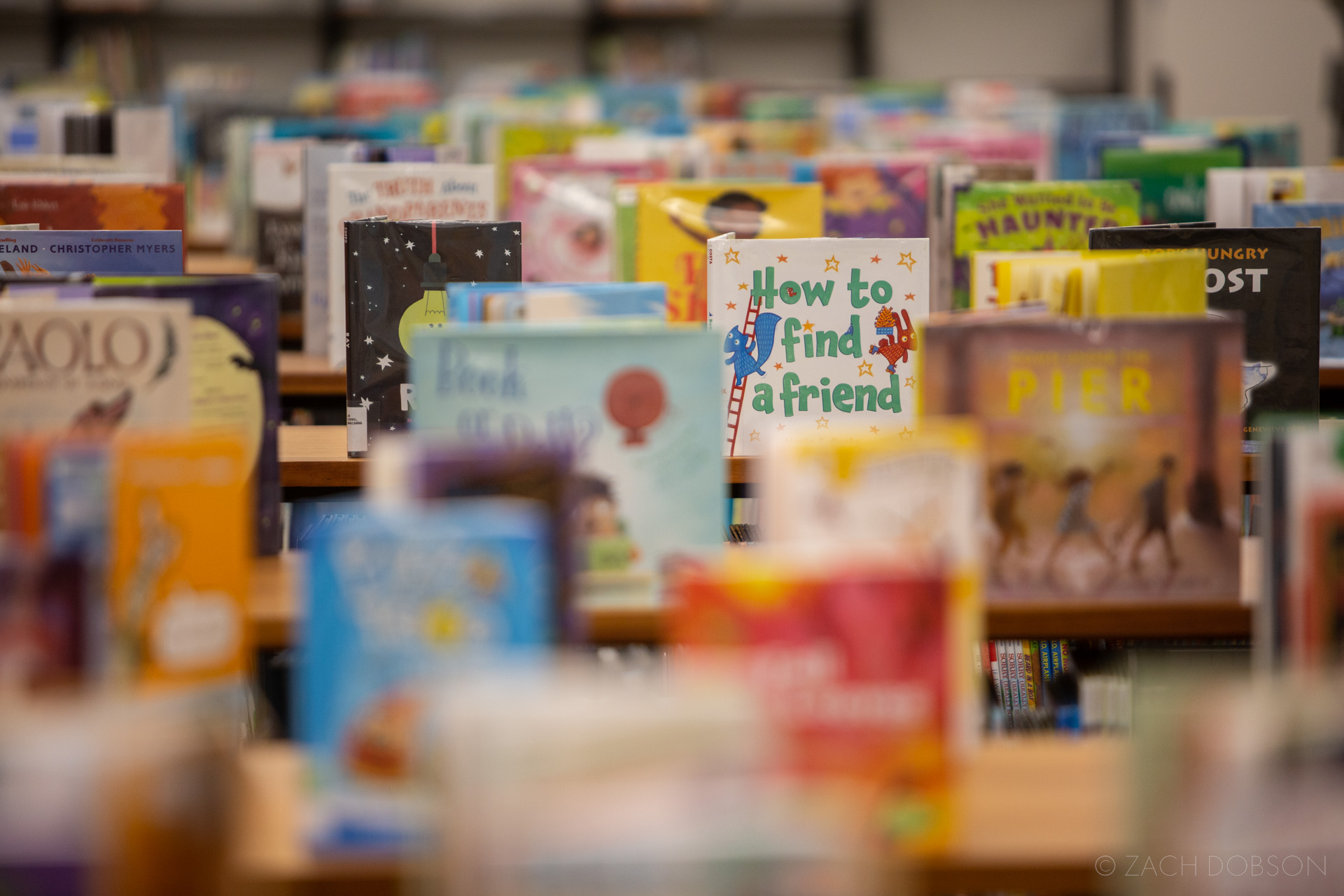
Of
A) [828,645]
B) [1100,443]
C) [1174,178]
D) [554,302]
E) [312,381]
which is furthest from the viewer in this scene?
[1174,178]

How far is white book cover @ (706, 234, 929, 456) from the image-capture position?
109 inches

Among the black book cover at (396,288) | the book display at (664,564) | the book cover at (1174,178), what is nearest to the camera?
the book display at (664,564)

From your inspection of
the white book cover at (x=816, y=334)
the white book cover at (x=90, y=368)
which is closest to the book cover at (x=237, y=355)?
the white book cover at (x=90, y=368)

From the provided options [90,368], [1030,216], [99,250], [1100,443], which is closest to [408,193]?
[99,250]

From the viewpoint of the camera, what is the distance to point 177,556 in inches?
56.9

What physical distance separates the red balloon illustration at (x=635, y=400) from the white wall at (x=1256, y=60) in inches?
345

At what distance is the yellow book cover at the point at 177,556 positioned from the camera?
141 cm

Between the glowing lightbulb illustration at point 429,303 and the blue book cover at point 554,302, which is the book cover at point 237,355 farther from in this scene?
the glowing lightbulb illustration at point 429,303

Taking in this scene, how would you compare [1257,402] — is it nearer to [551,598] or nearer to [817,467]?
[817,467]

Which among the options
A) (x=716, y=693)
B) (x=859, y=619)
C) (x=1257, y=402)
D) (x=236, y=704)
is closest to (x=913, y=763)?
(x=859, y=619)

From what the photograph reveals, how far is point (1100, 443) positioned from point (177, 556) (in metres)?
1.11

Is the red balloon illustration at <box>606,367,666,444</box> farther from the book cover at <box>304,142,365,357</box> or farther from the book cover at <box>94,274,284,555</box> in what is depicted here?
the book cover at <box>304,142,365,357</box>

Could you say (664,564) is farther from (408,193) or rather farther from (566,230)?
(566,230)

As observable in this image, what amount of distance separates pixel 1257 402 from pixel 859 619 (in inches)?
77.9
